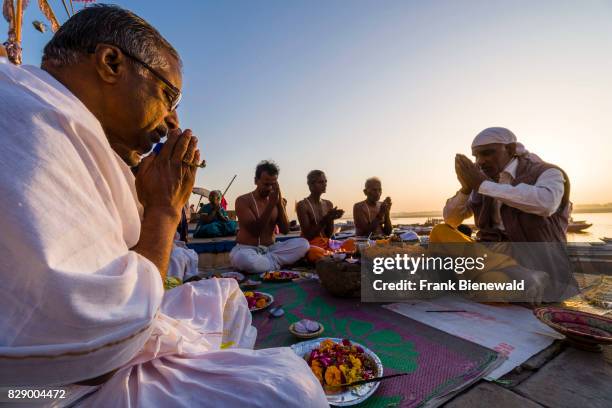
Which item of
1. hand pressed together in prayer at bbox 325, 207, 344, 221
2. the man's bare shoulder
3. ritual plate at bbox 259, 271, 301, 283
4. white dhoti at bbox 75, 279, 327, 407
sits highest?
the man's bare shoulder

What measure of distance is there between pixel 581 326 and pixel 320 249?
4.08 meters

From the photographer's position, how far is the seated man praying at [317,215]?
6.38 meters

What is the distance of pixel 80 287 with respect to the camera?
643 mm

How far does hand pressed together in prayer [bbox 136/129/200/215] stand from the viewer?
1.32 metres

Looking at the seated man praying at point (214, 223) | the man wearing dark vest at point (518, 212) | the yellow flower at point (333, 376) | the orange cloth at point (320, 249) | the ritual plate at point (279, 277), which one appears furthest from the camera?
the seated man praying at point (214, 223)

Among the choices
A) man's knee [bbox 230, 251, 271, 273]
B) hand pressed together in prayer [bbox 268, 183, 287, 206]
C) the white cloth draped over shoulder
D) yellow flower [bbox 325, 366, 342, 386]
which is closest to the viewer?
the white cloth draped over shoulder

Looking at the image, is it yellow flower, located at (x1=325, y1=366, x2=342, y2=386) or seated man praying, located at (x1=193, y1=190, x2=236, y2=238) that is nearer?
yellow flower, located at (x1=325, y1=366, x2=342, y2=386)

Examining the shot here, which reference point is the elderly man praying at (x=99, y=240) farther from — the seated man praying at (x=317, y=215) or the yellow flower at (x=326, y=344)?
the seated man praying at (x=317, y=215)

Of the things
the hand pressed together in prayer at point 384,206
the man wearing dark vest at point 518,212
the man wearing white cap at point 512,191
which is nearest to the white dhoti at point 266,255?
the man wearing dark vest at point 518,212

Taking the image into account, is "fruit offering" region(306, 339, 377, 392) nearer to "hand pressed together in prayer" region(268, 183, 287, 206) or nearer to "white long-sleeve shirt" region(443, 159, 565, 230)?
"white long-sleeve shirt" region(443, 159, 565, 230)

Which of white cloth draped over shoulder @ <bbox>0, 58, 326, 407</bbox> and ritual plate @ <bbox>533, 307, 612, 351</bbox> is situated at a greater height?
white cloth draped over shoulder @ <bbox>0, 58, 326, 407</bbox>

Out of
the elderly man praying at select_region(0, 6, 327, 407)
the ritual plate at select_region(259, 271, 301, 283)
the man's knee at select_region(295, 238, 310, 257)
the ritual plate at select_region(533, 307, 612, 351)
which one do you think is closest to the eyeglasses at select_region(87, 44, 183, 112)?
the elderly man praying at select_region(0, 6, 327, 407)

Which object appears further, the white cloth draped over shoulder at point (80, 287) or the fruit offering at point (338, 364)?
the fruit offering at point (338, 364)

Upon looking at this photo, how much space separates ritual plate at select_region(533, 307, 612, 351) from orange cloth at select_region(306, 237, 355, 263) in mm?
3494
